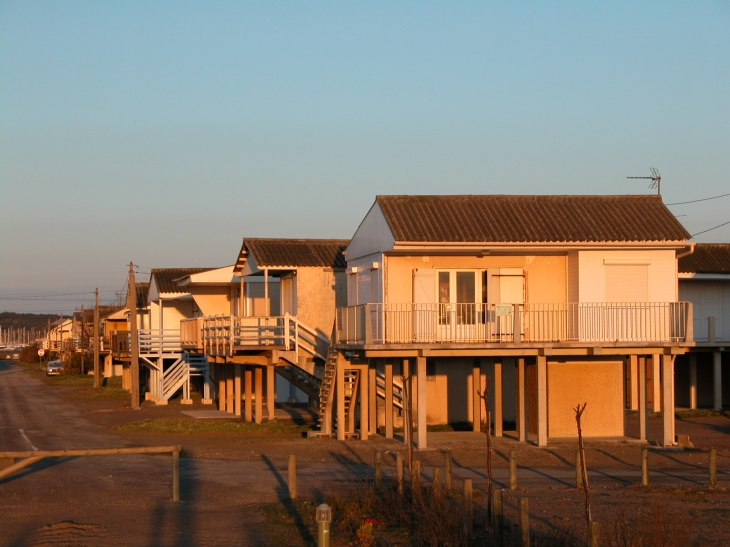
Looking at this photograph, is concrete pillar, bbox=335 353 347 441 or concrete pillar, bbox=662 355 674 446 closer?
concrete pillar, bbox=662 355 674 446

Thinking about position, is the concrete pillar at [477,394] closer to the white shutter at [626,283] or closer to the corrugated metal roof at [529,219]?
the white shutter at [626,283]

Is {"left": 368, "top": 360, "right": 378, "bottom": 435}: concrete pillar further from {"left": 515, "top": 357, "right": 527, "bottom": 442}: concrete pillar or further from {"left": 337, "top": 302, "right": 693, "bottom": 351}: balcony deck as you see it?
{"left": 515, "top": 357, "right": 527, "bottom": 442}: concrete pillar

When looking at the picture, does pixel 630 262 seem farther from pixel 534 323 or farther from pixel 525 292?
pixel 534 323

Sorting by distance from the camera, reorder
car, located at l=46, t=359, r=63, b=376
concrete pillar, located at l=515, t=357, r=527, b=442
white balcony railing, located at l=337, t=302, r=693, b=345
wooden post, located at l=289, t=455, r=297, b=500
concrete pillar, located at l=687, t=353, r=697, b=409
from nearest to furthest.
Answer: wooden post, located at l=289, t=455, r=297, b=500 < white balcony railing, located at l=337, t=302, r=693, b=345 < concrete pillar, located at l=515, t=357, r=527, b=442 < concrete pillar, located at l=687, t=353, r=697, b=409 < car, located at l=46, t=359, r=63, b=376

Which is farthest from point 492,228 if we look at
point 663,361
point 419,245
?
point 663,361

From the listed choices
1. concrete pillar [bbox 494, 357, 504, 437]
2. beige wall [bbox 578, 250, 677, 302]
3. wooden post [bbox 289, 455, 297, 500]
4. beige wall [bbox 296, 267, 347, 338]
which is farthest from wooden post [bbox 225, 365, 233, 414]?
wooden post [bbox 289, 455, 297, 500]

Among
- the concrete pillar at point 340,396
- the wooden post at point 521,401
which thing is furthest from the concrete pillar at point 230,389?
the wooden post at point 521,401

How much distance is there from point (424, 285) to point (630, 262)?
539cm

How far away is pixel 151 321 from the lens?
1928 inches

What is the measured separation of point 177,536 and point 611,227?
15.8m

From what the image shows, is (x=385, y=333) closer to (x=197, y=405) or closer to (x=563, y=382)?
(x=563, y=382)

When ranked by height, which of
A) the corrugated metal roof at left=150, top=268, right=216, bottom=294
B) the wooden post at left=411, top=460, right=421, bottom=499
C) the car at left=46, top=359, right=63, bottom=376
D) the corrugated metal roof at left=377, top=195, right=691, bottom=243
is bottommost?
the car at left=46, top=359, right=63, bottom=376

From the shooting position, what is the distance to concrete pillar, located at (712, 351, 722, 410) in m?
36.7

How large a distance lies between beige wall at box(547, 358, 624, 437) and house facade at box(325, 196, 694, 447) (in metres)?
0.06
